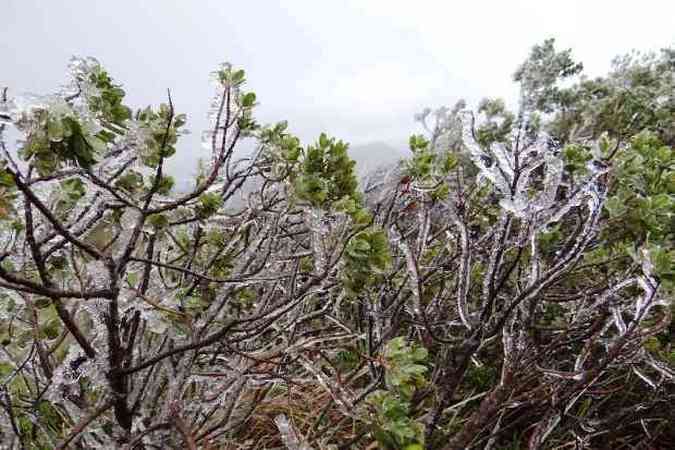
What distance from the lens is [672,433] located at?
8.65 ft

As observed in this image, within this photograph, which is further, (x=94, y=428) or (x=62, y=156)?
(x=94, y=428)

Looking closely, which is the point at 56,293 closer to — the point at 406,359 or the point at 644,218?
the point at 406,359

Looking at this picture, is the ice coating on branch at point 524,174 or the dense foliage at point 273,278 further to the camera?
the ice coating on branch at point 524,174

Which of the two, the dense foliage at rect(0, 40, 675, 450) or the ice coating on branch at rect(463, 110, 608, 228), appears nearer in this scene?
the dense foliage at rect(0, 40, 675, 450)

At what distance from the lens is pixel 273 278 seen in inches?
58.3

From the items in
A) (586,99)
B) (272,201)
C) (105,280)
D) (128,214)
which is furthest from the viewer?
(586,99)

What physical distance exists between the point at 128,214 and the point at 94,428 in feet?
2.28

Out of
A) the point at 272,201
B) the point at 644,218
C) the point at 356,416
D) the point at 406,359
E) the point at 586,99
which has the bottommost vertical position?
the point at 356,416

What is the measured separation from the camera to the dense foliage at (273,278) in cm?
133

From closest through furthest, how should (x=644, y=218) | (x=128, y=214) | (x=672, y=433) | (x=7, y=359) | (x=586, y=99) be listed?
(x=128, y=214) < (x=7, y=359) < (x=644, y=218) < (x=672, y=433) < (x=586, y=99)

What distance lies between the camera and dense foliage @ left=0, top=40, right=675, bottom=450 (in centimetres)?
133

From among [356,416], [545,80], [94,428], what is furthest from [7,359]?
[545,80]

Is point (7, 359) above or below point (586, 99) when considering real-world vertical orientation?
below

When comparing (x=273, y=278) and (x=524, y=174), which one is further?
(x=524, y=174)
